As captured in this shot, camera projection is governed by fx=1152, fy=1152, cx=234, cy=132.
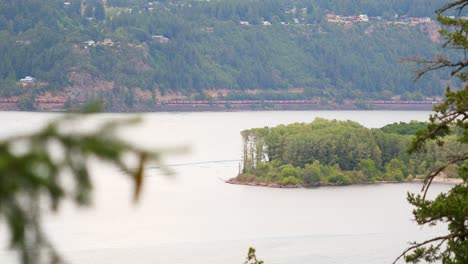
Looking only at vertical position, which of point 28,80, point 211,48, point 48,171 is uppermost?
point 48,171

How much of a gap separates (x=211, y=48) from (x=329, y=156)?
51180mm

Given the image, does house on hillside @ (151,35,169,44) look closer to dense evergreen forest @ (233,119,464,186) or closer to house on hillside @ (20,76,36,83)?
house on hillside @ (20,76,36,83)

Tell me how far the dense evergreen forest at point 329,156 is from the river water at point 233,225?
4.27 ft

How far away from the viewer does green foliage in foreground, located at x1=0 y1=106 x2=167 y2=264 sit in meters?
1.70

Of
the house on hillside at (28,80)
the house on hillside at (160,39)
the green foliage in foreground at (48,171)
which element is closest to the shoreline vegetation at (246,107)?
the house on hillside at (28,80)

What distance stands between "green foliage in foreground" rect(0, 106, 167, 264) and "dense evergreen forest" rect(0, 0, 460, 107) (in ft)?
235

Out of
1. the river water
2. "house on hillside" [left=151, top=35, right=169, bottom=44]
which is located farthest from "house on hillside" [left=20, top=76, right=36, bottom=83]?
the river water

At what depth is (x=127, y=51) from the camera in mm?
87000

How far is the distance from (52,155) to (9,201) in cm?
10

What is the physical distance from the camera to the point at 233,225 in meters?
30.2

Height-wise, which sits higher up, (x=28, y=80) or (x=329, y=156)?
(x=28, y=80)

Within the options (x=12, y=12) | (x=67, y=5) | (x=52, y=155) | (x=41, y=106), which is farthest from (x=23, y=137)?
(x=67, y=5)

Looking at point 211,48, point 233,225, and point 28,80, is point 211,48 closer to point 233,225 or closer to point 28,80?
point 28,80

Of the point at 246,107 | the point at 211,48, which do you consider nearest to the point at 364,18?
the point at 211,48
